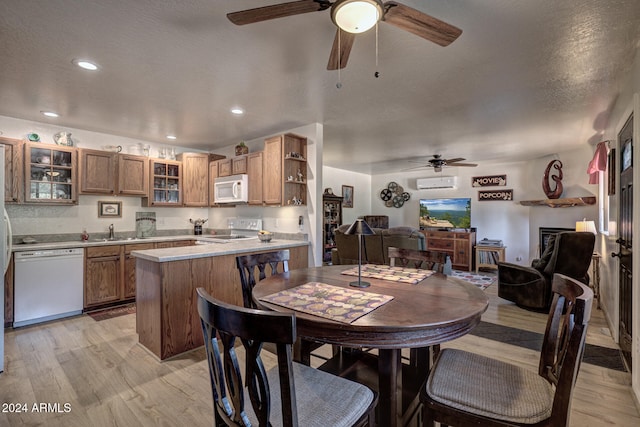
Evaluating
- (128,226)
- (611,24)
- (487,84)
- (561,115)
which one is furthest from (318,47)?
(128,226)

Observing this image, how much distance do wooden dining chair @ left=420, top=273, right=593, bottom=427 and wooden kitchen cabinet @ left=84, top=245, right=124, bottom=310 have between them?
4091 mm

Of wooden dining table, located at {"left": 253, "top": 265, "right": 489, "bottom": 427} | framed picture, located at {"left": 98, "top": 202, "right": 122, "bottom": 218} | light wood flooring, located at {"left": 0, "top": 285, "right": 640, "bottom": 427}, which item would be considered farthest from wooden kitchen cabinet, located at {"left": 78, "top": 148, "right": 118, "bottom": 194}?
wooden dining table, located at {"left": 253, "top": 265, "right": 489, "bottom": 427}

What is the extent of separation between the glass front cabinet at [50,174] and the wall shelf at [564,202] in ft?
24.5

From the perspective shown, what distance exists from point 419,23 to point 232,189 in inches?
135

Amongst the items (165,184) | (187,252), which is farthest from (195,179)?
(187,252)

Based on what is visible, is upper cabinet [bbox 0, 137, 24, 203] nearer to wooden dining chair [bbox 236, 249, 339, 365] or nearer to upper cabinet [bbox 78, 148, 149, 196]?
upper cabinet [bbox 78, 148, 149, 196]

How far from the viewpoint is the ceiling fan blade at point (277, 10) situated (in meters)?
1.35

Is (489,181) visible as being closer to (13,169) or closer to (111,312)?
(111,312)

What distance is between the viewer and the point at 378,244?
213 inches

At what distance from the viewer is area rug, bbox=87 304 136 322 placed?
358 cm

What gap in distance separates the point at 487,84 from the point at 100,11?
2.91 metres

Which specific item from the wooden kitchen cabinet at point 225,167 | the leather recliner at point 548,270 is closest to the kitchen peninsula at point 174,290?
the wooden kitchen cabinet at point 225,167

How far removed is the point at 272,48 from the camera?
81.9 inches

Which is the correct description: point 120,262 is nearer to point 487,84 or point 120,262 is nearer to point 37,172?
point 37,172
